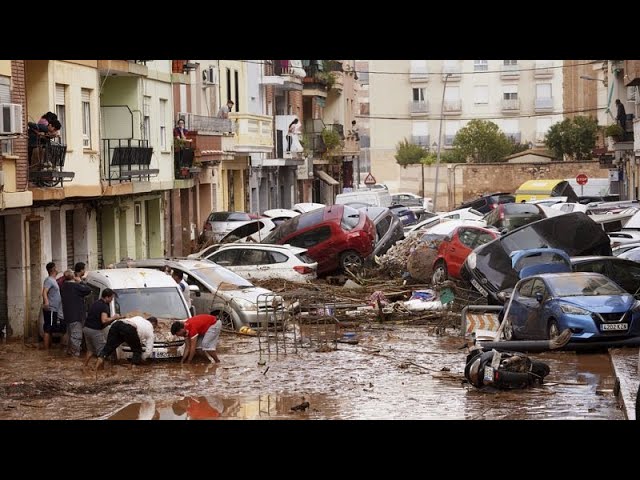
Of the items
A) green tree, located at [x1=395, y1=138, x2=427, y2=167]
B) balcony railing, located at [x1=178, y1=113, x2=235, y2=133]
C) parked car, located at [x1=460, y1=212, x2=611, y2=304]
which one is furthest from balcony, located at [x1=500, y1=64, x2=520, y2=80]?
parked car, located at [x1=460, y1=212, x2=611, y2=304]

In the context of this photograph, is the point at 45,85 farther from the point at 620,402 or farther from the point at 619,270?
the point at 620,402

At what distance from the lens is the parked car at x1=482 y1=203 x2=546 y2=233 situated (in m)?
35.5

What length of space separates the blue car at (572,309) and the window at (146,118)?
1617 cm

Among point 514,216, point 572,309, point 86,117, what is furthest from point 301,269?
point 572,309

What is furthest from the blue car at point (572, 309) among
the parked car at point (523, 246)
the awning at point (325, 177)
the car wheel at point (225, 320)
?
the awning at point (325, 177)

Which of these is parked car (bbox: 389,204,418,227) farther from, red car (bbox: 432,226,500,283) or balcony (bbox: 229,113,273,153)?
red car (bbox: 432,226,500,283)

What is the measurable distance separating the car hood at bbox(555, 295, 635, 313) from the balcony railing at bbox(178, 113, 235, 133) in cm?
Result: 2264

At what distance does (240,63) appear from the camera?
54.9 m

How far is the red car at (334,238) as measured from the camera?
34.1m

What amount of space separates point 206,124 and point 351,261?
1138 cm

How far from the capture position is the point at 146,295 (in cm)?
2234

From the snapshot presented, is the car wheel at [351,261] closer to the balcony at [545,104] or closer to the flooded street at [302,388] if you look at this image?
the flooded street at [302,388]

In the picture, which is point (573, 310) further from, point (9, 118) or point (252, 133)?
point (252, 133)
